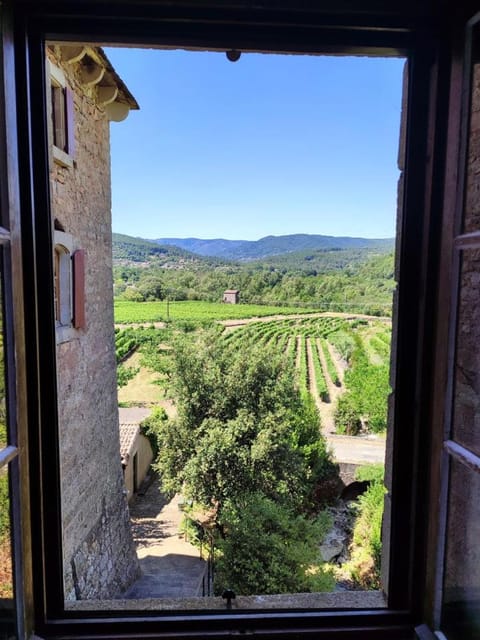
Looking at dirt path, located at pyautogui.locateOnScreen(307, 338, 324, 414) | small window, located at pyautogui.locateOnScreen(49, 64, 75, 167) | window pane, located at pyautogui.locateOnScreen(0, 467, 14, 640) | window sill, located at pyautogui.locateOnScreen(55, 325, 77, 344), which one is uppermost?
small window, located at pyautogui.locateOnScreen(49, 64, 75, 167)

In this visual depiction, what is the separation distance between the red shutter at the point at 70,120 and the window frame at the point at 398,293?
3093 mm

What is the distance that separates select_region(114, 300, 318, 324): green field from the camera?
A: 19203mm

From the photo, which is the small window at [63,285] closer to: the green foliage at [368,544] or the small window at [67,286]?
the small window at [67,286]

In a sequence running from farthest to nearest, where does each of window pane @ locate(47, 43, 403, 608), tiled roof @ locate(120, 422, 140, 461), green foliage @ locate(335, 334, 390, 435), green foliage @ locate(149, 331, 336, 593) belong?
1. green foliage @ locate(335, 334, 390, 435)
2. tiled roof @ locate(120, 422, 140, 461)
3. green foliage @ locate(149, 331, 336, 593)
4. window pane @ locate(47, 43, 403, 608)

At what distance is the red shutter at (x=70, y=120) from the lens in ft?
11.4

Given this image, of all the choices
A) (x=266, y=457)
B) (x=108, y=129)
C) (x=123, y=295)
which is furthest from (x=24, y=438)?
(x=123, y=295)

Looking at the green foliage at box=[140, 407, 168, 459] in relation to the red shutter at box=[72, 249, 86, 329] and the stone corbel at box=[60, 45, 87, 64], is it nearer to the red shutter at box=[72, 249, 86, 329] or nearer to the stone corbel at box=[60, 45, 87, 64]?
the red shutter at box=[72, 249, 86, 329]

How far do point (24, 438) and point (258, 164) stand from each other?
17593 mm

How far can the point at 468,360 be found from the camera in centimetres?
80

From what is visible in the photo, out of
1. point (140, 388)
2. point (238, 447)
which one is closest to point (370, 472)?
point (238, 447)

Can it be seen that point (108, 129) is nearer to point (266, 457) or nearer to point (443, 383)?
point (443, 383)

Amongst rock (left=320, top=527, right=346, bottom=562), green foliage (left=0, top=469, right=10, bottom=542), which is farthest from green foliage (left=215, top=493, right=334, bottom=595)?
green foliage (left=0, top=469, right=10, bottom=542)

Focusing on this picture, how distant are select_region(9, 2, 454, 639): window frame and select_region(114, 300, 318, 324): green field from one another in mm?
16818

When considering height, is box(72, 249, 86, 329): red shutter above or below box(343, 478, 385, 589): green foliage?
above
